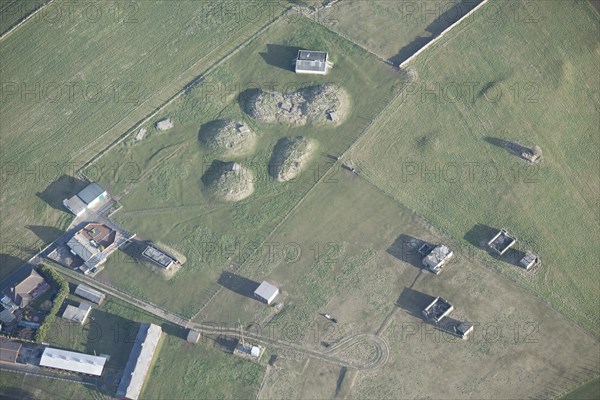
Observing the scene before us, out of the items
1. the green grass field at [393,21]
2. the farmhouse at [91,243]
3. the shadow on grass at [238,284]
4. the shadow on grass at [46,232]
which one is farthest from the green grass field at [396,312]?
the green grass field at [393,21]

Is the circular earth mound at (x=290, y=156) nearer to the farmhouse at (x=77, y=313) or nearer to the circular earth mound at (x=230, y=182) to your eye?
the circular earth mound at (x=230, y=182)

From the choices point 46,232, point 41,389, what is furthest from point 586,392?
point 46,232

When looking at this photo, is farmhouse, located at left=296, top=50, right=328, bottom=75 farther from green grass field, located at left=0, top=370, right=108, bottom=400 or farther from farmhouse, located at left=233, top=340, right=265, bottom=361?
green grass field, located at left=0, top=370, right=108, bottom=400

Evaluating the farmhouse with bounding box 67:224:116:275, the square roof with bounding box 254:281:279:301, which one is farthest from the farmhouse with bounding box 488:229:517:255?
the farmhouse with bounding box 67:224:116:275

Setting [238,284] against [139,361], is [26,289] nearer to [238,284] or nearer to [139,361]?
[139,361]

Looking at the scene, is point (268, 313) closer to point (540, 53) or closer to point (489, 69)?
point (489, 69)

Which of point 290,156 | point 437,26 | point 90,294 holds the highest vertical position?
point 437,26

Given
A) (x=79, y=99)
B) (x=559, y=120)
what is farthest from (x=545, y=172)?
(x=79, y=99)
